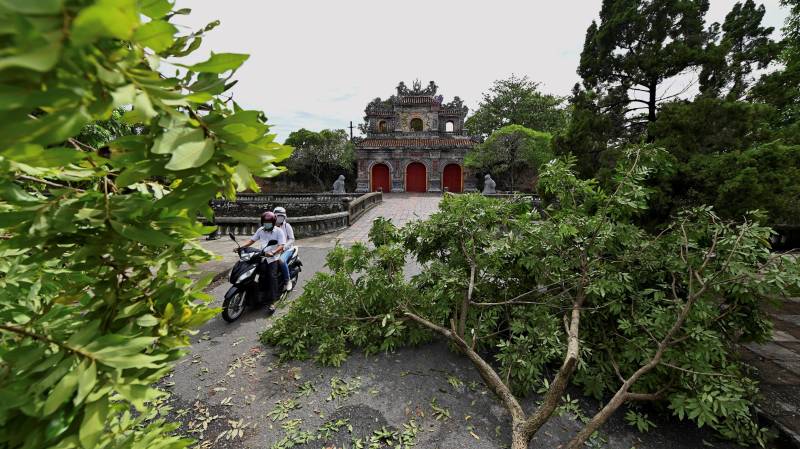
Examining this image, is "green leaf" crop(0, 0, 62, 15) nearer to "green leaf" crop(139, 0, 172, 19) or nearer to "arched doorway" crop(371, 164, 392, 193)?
"green leaf" crop(139, 0, 172, 19)

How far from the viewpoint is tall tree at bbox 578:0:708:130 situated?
5.30 m

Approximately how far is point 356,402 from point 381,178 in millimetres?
28242

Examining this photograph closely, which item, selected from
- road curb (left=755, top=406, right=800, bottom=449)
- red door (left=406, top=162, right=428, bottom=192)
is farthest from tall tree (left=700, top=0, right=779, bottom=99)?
red door (left=406, top=162, right=428, bottom=192)

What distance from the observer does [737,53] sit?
5.07m

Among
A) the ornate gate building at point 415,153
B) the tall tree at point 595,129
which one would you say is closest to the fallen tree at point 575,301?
the tall tree at point 595,129

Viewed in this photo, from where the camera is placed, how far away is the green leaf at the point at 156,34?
53cm

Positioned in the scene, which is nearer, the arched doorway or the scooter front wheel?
the scooter front wheel

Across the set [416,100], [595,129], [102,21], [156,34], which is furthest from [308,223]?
[416,100]

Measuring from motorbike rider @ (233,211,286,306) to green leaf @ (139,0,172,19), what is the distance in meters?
4.35

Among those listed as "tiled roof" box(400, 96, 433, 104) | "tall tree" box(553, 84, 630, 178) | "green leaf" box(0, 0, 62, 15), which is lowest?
"green leaf" box(0, 0, 62, 15)

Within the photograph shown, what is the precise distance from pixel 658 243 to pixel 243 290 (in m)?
4.97

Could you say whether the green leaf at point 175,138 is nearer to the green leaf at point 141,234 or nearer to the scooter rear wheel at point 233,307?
the green leaf at point 141,234

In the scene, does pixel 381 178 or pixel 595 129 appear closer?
pixel 595 129

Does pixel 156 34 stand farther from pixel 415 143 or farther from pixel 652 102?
pixel 415 143
